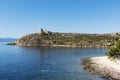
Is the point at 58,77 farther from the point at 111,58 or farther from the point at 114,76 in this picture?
the point at 111,58

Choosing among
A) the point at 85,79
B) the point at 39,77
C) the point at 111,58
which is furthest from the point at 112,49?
the point at 39,77

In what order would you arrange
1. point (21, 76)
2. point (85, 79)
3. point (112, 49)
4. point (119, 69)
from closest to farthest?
1. point (85, 79)
2. point (21, 76)
3. point (119, 69)
4. point (112, 49)

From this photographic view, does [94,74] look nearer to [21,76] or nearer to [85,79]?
[85,79]

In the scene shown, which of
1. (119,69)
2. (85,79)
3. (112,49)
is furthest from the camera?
(112,49)

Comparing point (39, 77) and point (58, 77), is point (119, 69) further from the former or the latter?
point (39, 77)

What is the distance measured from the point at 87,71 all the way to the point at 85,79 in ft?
48.0

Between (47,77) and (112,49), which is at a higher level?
(112,49)

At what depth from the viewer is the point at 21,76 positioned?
3027 inches

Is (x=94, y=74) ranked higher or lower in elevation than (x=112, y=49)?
lower

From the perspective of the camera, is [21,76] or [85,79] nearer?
[85,79]

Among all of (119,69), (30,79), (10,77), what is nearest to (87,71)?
(119,69)

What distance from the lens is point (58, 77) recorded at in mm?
75750

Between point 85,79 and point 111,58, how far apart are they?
47751 millimetres

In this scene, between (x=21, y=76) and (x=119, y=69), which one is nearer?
(x=21, y=76)
